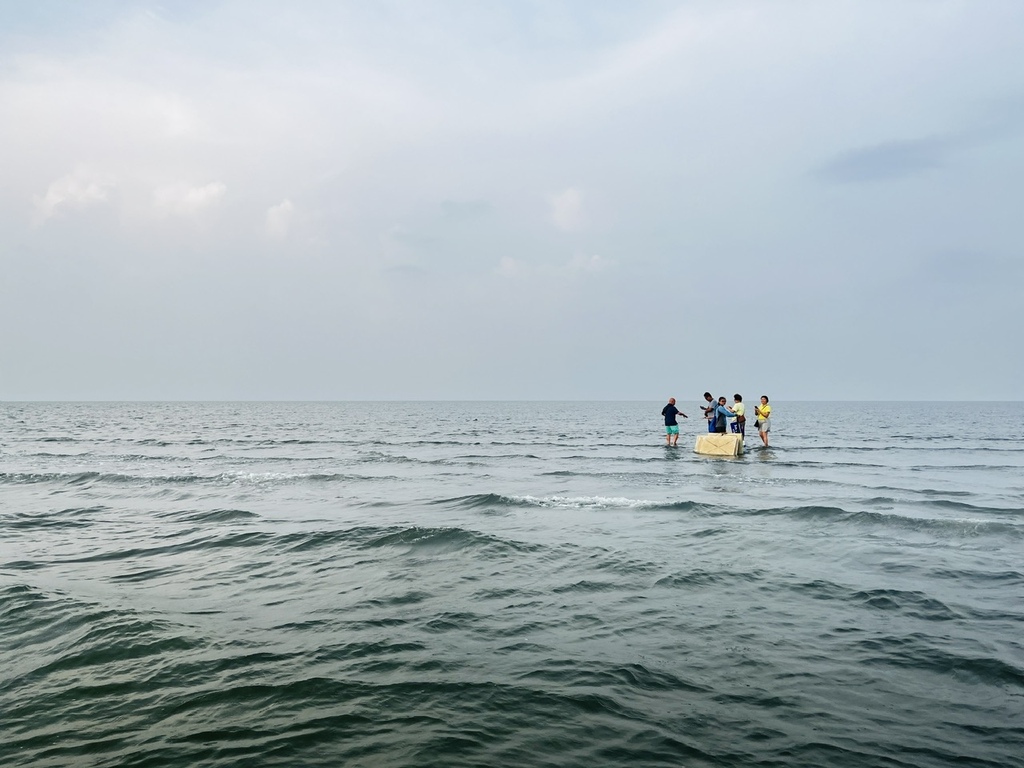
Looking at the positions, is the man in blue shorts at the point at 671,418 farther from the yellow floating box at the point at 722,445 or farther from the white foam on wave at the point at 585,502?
the white foam on wave at the point at 585,502

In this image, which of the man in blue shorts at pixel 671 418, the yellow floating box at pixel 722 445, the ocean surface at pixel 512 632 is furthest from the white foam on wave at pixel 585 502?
the man in blue shorts at pixel 671 418

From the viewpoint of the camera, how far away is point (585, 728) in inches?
221

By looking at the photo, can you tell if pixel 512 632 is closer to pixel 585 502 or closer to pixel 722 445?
pixel 585 502

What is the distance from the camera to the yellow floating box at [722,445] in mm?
31578

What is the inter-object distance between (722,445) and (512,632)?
25555 millimetres

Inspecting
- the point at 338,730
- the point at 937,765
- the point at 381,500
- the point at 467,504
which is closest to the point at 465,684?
the point at 338,730

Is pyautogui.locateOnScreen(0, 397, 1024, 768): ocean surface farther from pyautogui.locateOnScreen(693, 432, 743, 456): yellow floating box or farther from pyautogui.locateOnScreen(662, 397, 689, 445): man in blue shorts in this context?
pyautogui.locateOnScreen(662, 397, 689, 445): man in blue shorts

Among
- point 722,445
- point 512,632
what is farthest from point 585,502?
point 722,445

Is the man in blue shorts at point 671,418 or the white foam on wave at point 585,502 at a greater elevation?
the man in blue shorts at point 671,418

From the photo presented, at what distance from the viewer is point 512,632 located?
8.02 m

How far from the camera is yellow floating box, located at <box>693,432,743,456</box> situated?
104ft

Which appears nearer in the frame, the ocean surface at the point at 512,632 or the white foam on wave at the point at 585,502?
the ocean surface at the point at 512,632

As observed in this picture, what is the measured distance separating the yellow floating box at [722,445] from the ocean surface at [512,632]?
1299cm

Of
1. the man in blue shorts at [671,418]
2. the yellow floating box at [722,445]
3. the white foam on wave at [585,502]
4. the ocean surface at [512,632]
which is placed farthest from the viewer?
the man in blue shorts at [671,418]
